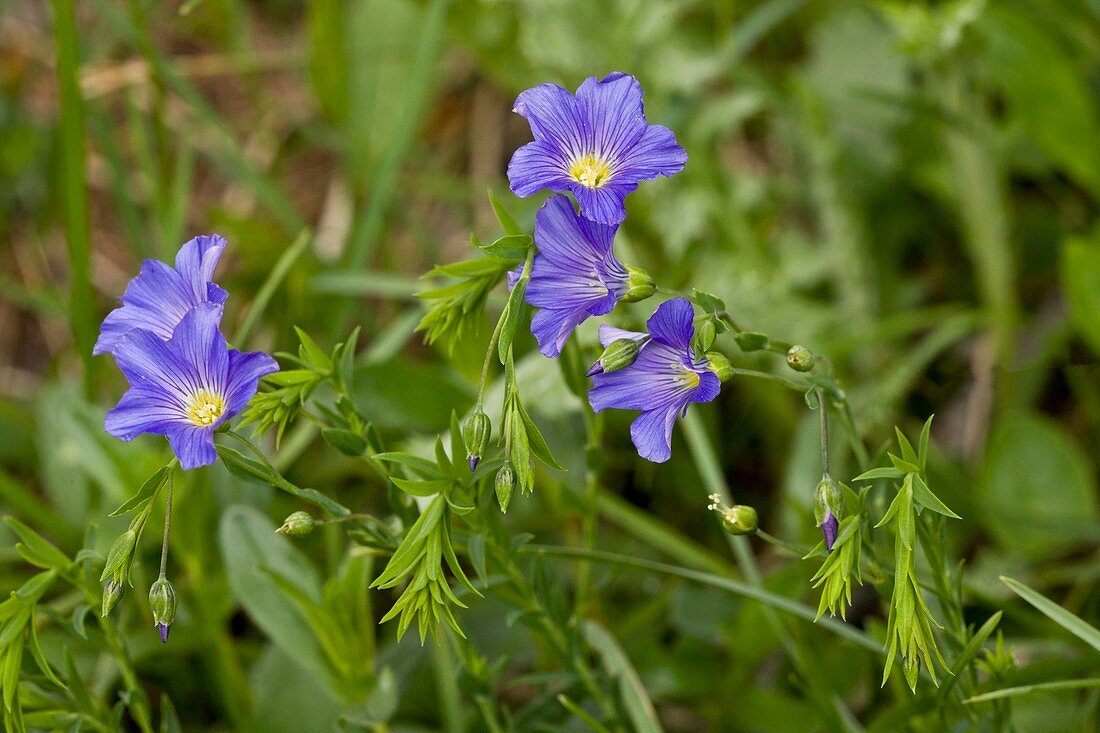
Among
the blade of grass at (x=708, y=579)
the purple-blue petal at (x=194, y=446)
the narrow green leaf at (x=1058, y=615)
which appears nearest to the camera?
the purple-blue petal at (x=194, y=446)

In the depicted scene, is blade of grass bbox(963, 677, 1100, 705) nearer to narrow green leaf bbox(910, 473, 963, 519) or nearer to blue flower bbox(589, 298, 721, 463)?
narrow green leaf bbox(910, 473, 963, 519)

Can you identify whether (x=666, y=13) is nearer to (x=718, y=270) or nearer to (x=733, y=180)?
(x=733, y=180)

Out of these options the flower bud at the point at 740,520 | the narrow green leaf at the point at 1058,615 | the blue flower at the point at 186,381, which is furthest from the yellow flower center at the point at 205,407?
the narrow green leaf at the point at 1058,615

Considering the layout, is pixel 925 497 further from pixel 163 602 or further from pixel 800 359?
pixel 163 602

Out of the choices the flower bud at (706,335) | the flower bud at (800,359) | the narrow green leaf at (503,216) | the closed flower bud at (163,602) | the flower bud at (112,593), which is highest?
the narrow green leaf at (503,216)

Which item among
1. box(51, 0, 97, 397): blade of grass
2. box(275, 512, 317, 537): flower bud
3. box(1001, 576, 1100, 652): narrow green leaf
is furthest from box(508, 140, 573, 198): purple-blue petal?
box(51, 0, 97, 397): blade of grass

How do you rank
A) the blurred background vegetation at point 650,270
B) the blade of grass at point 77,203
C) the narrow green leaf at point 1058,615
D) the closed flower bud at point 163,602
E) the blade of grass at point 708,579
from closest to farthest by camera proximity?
the closed flower bud at point 163,602 < the narrow green leaf at point 1058,615 < the blade of grass at point 708,579 < the blurred background vegetation at point 650,270 < the blade of grass at point 77,203

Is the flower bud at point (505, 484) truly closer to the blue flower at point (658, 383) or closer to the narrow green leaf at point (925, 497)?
the blue flower at point (658, 383)
